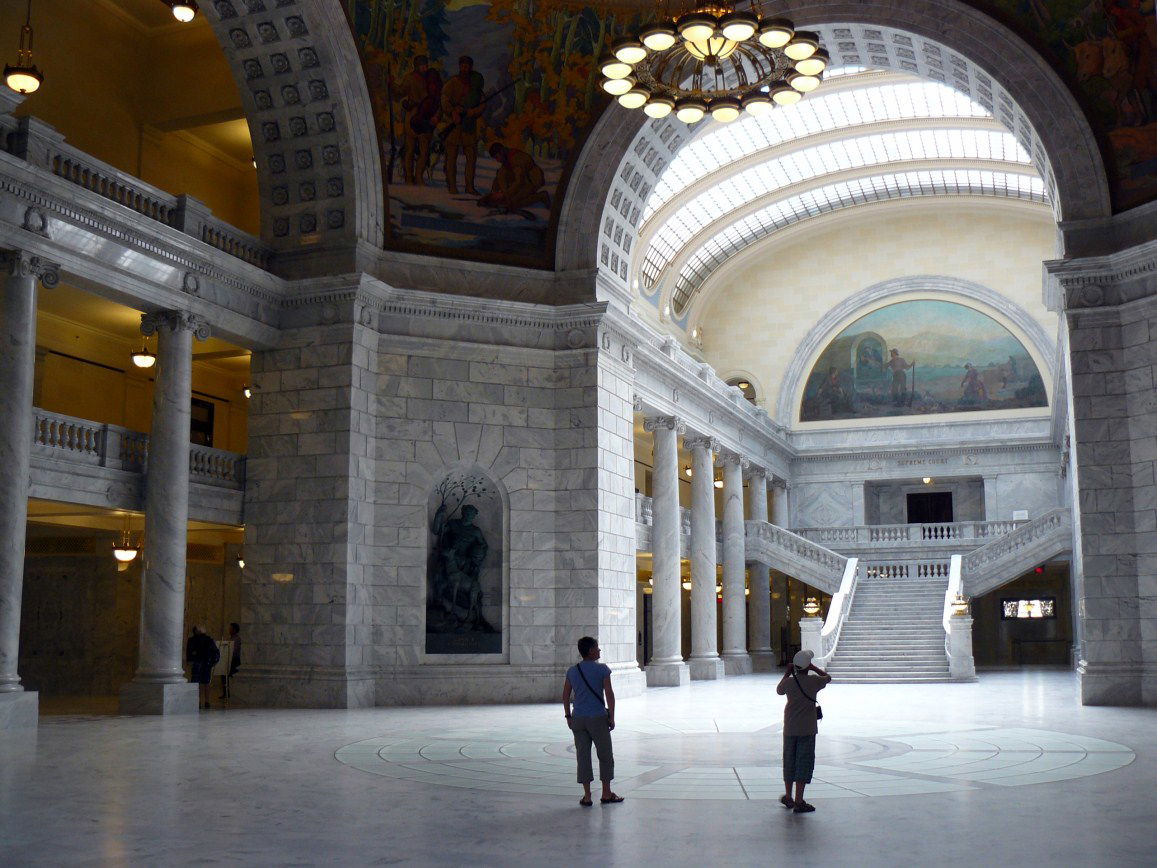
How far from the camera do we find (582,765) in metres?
9.16

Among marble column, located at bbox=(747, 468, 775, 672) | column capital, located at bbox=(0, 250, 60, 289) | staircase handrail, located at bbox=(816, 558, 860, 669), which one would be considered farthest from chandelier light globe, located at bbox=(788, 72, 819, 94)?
marble column, located at bbox=(747, 468, 775, 672)

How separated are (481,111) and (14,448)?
10768 mm

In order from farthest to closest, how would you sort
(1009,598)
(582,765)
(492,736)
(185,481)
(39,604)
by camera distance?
(1009,598), (39,604), (185,481), (492,736), (582,765)

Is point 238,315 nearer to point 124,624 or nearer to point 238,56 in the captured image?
point 238,56

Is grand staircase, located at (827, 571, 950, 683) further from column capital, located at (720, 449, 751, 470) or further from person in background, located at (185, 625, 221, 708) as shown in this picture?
person in background, located at (185, 625, 221, 708)

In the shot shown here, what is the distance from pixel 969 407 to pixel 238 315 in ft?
92.4

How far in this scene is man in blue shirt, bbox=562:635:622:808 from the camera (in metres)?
9.12

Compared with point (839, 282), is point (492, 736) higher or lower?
lower

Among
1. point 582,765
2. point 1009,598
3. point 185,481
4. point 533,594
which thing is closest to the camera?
point 582,765

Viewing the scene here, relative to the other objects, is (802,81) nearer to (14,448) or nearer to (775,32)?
(775,32)

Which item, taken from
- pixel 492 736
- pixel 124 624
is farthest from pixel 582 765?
pixel 124 624

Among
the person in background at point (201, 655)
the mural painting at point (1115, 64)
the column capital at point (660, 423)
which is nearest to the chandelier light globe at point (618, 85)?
the mural painting at point (1115, 64)

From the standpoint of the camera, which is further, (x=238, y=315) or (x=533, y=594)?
(x=533, y=594)

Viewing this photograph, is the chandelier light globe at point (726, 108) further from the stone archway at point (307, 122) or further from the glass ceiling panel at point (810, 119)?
the glass ceiling panel at point (810, 119)
